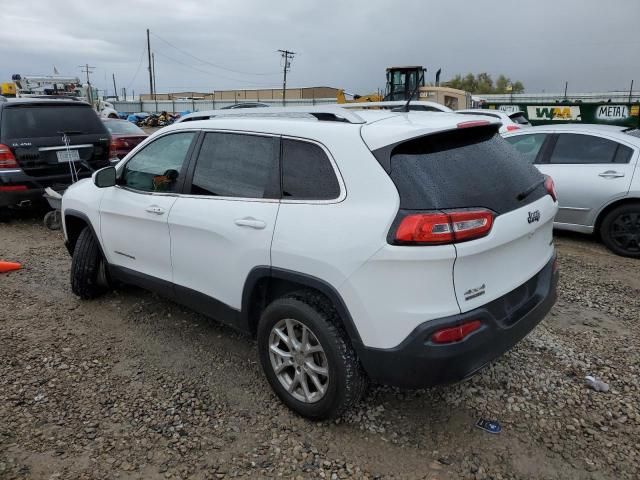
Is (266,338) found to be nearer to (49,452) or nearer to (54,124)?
(49,452)

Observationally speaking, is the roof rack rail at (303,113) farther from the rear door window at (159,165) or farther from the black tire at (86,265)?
the black tire at (86,265)

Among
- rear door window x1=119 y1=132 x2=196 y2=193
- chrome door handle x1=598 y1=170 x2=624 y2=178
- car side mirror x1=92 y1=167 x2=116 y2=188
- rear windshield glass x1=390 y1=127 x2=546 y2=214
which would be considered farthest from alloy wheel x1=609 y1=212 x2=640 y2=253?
car side mirror x1=92 y1=167 x2=116 y2=188

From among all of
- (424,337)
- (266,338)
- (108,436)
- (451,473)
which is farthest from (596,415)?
(108,436)

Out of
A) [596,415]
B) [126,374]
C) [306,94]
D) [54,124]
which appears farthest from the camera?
[306,94]

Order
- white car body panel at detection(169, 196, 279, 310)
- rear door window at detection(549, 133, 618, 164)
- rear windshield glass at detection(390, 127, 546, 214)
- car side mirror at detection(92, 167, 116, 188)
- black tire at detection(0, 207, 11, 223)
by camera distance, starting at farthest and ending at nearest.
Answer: black tire at detection(0, 207, 11, 223) < rear door window at detection(549, 133, 618, 164) < car side mirror at detection(92, 167, 116, 188) < white car body panel at detection(169, 196, 279, 310) < rear windshield glass at detection(390, 127, 546, 214)

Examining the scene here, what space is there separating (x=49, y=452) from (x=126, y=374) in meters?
0.80

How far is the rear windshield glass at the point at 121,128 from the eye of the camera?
9836mm

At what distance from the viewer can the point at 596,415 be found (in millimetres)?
2949

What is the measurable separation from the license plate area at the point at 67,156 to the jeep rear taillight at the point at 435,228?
6450mm

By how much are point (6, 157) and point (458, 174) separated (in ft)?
21.6

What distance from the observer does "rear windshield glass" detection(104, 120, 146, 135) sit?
9.84 meters

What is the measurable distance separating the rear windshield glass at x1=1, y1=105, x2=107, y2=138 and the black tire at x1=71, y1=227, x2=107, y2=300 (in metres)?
3.37

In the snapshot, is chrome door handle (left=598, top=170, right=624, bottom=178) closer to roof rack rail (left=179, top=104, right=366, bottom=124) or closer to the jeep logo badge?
the jeep logo badge

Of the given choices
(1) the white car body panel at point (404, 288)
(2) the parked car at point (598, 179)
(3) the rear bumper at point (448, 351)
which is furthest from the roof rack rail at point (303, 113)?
(2) the parked car at point (598, 179)
